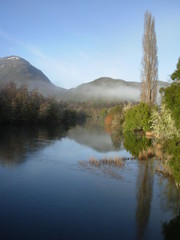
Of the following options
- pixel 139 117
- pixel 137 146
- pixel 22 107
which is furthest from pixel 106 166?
pixel 22 107

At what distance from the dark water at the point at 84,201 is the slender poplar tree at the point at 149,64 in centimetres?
2686

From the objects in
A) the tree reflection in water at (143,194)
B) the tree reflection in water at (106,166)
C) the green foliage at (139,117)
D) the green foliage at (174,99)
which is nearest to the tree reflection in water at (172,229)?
the tree reflection in water at (143,194)

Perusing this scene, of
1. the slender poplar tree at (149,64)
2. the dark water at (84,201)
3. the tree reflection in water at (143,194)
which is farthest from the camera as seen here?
the slender poplar tree at (149,64)

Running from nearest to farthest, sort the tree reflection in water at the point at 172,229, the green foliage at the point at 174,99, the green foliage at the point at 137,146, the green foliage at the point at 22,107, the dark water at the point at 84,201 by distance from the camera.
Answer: the tree reflection in water at the point at 172,229 < the dark water at the point at 84,201 < the green foliage at the point at 174,99 < the green foliage at the point at 137,146 < the green foliage at the point at 22,107

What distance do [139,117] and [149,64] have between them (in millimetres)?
10474

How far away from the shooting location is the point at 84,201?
12977 mm

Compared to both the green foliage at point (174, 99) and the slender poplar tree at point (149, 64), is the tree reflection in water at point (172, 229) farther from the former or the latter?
the slender poplar tree at point (149, 64)

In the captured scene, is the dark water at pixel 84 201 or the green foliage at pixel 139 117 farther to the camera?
the green foliage at pixel 139 117

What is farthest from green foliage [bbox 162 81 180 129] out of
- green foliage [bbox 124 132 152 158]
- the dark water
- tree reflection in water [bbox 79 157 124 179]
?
green foliage [bbox 124 132 152 158]

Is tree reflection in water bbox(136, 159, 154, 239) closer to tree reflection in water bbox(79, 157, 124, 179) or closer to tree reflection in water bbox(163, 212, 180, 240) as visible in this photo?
tree reflection in water bbox(163, 212, 180, 240)

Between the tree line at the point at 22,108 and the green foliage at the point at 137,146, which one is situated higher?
the tree line at the point at 22,108

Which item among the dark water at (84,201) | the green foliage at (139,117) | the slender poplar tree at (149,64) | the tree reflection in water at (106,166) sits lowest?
the dark water at (84,201)

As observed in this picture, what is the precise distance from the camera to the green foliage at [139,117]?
45.6 m

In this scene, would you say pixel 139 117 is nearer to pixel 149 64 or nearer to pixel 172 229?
pixel 149 64
